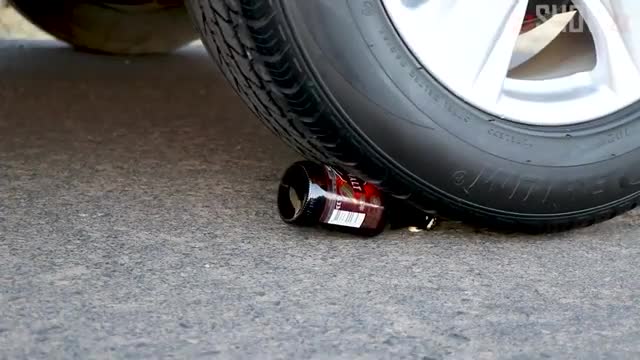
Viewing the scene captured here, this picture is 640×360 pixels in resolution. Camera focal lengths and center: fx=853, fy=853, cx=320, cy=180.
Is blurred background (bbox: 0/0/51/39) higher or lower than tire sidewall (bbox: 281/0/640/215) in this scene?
lower

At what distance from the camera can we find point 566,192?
4.02ft

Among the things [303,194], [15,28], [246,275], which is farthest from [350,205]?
[15,28]

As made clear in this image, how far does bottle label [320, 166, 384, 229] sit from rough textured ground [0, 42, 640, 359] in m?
0.03

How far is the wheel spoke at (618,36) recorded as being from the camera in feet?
4.15

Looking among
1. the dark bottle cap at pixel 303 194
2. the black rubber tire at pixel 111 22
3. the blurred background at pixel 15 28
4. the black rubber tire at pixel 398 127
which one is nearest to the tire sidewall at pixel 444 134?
the black rubber tire at pixel 398 127

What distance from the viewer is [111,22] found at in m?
2.68

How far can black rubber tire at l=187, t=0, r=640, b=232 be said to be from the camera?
110cm

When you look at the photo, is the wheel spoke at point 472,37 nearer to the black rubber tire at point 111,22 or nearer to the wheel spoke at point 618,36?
the wheel spoke at point 618,36

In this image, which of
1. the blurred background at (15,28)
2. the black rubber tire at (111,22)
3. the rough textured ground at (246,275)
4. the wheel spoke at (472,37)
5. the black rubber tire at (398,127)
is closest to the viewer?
the rough textured ground at (246,275)

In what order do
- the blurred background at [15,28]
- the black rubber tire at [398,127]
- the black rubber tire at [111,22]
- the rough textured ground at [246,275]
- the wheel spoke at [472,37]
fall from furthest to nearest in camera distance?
the blurred background at [15,28] → the black rubber tire at [111,22] → the wheel spoke at [472,37] → the black rubber tire at [398,127] → the rough textured ground at [246,275]

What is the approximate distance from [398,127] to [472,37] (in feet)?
0.63

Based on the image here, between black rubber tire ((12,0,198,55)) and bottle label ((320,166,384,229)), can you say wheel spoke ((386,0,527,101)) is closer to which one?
bottle label ((320,166,384,229))

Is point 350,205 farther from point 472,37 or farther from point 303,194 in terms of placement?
point 472,37

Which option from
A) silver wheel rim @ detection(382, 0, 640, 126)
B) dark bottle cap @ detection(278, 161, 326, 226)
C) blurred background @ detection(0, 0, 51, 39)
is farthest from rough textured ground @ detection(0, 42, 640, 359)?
blurred background @ detection(0, 0, 51, 39)
